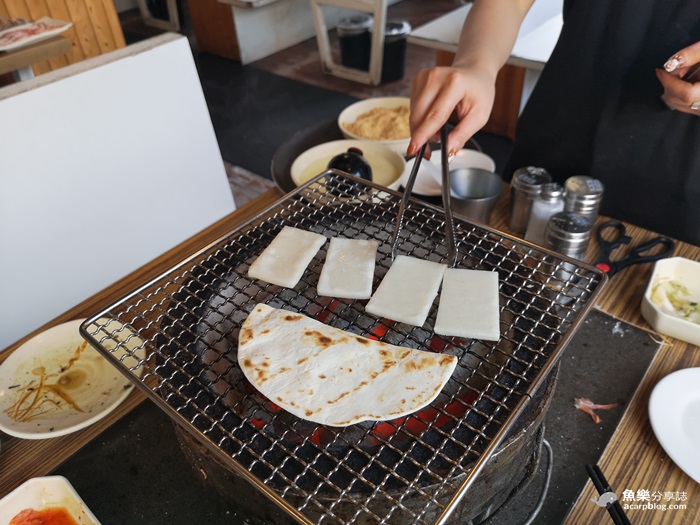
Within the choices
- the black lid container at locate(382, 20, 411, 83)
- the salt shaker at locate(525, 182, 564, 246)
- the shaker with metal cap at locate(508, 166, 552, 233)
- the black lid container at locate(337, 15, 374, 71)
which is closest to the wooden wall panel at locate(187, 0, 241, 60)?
the black lid container at locate(337, 15, 374, 71)

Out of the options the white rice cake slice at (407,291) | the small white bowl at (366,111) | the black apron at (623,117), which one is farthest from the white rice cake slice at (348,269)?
the small white bowl at (366,111)

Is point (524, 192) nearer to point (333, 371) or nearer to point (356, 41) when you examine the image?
point (333, 371)

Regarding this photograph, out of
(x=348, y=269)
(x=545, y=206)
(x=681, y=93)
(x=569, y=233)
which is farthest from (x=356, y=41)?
(x=348, y=269)

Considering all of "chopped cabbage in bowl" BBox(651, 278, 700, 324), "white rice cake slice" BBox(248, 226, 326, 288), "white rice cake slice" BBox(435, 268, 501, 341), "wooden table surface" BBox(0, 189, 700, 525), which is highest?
"white rice cake slice" BBox(248, 226, 326, 288)

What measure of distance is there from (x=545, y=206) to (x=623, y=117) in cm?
53

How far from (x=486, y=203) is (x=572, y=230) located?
1.28ft

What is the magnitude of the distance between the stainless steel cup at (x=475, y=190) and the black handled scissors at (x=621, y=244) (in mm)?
477

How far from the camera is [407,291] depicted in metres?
1.41

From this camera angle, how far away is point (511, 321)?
4.71ft

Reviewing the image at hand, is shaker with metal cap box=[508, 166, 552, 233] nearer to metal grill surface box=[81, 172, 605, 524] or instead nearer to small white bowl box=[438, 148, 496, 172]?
small white bowl box=[438, 148, 496, 172]

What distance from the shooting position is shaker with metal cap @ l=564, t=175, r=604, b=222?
2.09 m

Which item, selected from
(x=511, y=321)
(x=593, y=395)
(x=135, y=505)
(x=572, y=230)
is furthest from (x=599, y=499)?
(x=135, y=505)

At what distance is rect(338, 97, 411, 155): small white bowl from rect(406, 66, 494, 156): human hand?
4.23 feet

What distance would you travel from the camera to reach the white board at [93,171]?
2.60 meters
